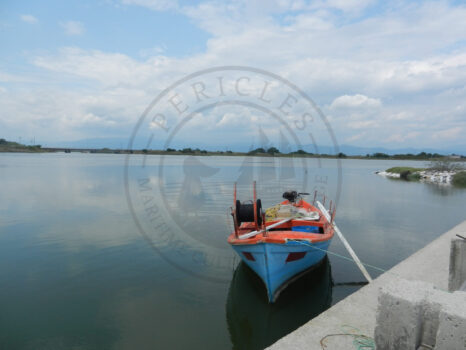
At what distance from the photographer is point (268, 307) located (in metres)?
8.33

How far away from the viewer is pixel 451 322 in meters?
3.14

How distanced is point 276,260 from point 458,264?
3.88m

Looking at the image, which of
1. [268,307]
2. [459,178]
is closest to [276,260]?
[268,307]

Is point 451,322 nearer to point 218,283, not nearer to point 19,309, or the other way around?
point 218,283

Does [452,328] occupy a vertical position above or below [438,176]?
above

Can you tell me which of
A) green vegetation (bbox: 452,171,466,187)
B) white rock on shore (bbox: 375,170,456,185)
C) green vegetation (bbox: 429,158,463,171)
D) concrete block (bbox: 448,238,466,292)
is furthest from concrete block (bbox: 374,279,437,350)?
green vegetation (bbox: 429,158,463,171)

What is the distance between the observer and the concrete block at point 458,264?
536 centimetres

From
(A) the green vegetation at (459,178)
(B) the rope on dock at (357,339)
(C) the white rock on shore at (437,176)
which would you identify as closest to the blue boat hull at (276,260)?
(B) the rope on dock at (357,339)

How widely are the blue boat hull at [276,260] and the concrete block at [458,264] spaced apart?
11.3ft

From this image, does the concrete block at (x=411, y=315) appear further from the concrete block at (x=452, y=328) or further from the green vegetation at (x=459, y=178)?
the green vegetation at (x=459, y=178)

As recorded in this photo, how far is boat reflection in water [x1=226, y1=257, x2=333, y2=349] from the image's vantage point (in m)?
7.36

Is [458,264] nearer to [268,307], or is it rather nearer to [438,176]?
[268,307]

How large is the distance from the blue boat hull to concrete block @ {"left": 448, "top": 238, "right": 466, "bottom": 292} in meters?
3.45

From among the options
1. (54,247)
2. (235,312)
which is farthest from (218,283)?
(54,247)
